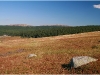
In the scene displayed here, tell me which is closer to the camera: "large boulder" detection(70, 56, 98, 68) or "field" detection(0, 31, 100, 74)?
"field" detection(0, 31, 100, 74)

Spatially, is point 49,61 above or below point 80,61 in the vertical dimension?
below

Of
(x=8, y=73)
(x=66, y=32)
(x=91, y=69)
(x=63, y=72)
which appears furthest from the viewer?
(x=66, y=32)

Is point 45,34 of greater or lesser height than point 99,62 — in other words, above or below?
below

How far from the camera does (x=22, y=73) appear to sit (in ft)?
62.5

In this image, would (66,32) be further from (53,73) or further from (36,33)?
(53,73)

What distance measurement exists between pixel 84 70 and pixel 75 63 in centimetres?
168

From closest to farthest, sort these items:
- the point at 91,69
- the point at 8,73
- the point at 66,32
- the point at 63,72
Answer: the point at 91,69
the point at 63,72
the point at 8,73
the point at 66,32

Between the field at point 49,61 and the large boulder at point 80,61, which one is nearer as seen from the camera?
the field at point 49,61

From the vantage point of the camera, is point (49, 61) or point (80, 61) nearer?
point (80, 61)

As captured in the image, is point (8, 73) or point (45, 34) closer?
point (8, 73)

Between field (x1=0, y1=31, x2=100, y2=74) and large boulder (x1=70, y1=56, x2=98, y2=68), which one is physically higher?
large boulder (x1=70, y1=56, x2=98, y2=68)

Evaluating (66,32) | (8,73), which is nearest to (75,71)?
(8,73)

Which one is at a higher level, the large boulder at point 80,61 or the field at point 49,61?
the large boulder at point 80,61

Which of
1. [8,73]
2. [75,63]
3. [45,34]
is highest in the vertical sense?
[75,63]
